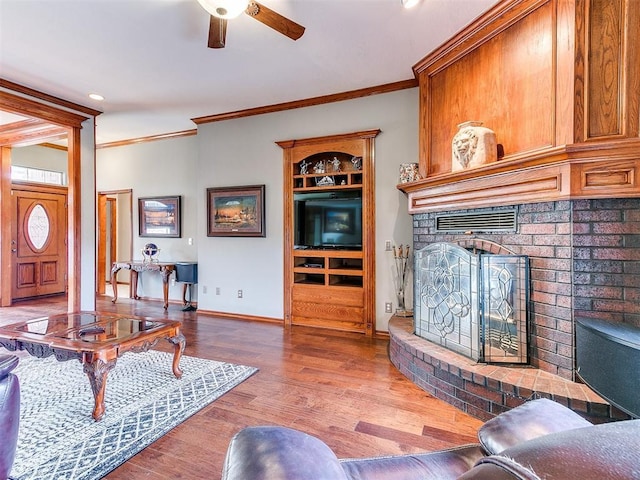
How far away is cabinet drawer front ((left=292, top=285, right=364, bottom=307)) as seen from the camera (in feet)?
13.5

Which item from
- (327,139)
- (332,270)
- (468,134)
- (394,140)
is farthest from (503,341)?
(327,139)

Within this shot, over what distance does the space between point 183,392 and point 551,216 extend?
286cm

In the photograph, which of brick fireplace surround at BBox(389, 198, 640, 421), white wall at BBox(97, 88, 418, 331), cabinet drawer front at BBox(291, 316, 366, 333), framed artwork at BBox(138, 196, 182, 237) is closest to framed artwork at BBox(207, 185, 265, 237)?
white wall at BBox(97, 88, 418, 331)

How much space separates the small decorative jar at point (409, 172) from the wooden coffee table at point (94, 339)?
2.66 m

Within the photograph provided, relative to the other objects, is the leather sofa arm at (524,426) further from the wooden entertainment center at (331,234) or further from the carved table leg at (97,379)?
the wooden entertainment center at (331,234)

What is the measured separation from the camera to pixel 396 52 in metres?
3.20

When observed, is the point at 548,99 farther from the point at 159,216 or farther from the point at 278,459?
the point at 159,216

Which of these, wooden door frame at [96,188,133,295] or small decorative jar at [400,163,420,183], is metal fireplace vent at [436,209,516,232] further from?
wooden door frame at [96,188,133,295]

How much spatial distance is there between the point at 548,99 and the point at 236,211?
3.79 m

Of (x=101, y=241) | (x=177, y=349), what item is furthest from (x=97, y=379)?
(x=101, y=241)

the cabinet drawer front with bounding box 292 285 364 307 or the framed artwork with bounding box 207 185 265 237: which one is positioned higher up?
the framed artwork with bounding box 207 185 265 237

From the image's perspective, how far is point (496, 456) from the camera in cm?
46

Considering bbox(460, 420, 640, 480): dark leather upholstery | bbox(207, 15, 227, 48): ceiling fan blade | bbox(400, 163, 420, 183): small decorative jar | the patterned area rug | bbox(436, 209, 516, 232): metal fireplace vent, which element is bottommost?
the patterned area rug

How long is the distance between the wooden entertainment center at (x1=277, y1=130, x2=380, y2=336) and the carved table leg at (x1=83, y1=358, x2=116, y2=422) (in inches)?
98.6
